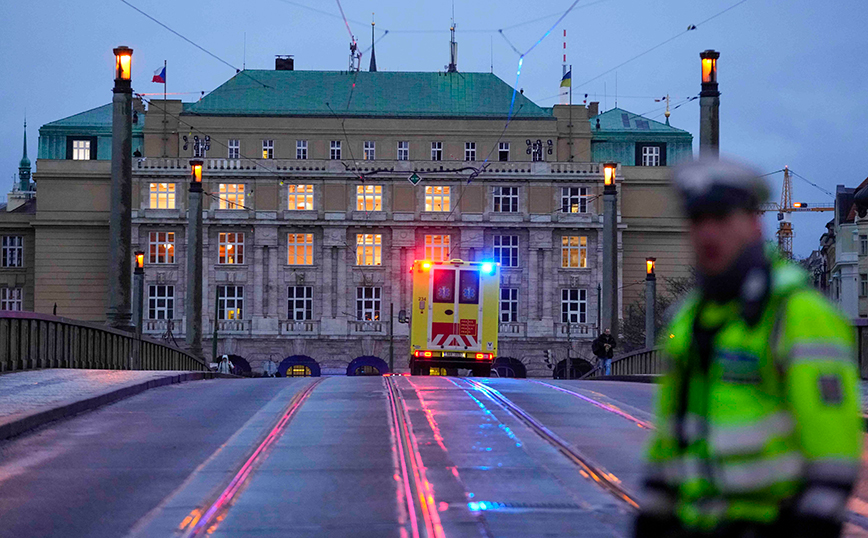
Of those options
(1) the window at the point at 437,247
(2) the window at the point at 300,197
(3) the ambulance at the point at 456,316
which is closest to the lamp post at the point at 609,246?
(3) the ambulance at the point at 456,316

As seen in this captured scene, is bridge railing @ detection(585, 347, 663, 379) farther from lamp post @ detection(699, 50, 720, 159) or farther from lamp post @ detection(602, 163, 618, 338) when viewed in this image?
lamp post @ detection(699, 50, 720, 159)

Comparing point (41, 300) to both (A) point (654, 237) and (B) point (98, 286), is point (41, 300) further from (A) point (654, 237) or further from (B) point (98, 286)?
(A) point (654, 237)

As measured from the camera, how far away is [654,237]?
83188mm

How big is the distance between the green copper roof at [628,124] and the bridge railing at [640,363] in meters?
48.9

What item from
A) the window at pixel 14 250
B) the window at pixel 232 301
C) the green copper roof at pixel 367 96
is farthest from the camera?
the window at pixel 14 250

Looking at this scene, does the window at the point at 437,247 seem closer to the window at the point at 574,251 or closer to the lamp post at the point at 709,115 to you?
the window at the point at 574,251

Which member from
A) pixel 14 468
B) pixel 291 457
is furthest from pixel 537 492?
pixel 14 468

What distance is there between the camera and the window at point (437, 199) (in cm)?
8044

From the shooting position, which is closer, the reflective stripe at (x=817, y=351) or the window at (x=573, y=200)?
the reflective stripe at (x=817, y=351)

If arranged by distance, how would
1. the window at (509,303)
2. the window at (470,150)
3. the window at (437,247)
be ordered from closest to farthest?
the window at (437,247) → the window at (509,303) → the window at (470,150)

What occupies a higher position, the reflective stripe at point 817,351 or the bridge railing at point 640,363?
the reflective stripe at point 817,351

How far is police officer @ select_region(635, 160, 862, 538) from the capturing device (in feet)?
9.42

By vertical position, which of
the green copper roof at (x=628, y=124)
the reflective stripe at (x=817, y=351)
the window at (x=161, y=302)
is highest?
the green copper roof at (x=628, y=124)

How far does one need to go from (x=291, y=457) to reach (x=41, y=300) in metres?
74.2
